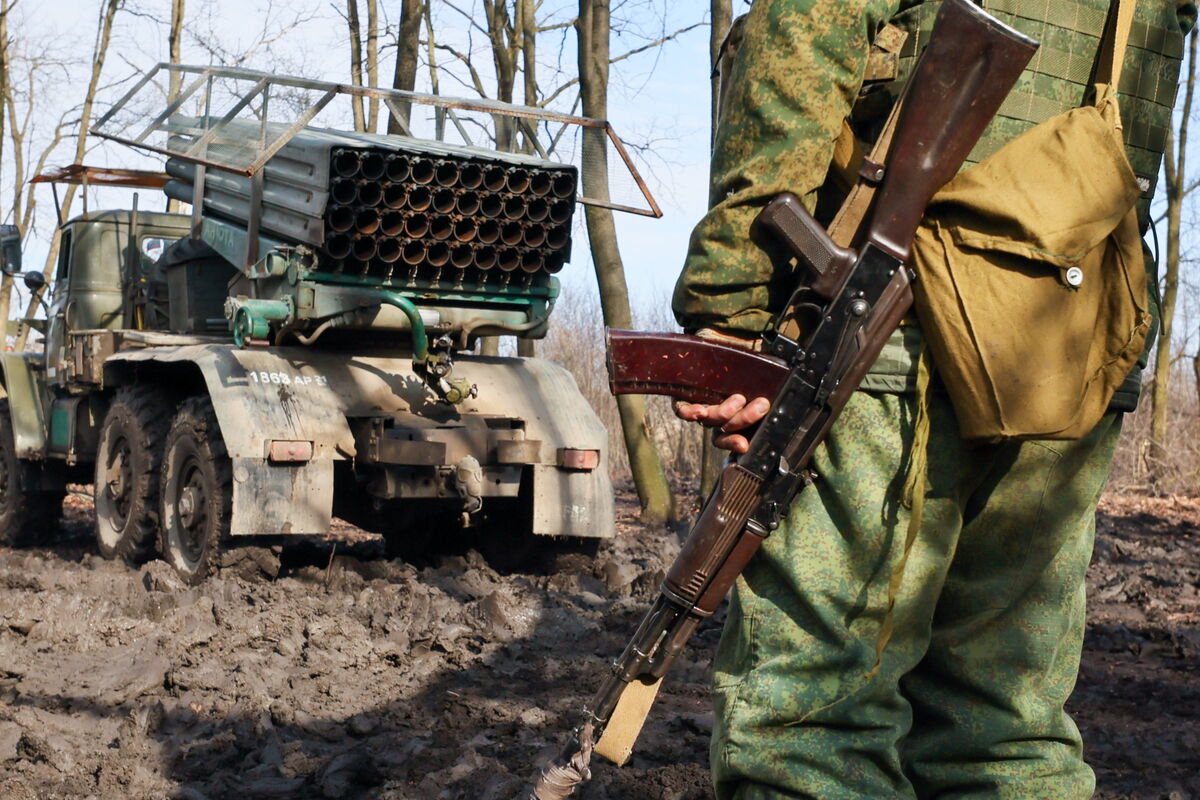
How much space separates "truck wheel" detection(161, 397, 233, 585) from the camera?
721cm

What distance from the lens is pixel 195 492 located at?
7535mm

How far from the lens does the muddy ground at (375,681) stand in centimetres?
407

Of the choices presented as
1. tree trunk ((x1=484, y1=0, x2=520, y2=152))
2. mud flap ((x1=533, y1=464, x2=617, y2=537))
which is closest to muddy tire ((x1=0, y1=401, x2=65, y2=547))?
mud flap ((x1=533, y1=464, x2=617, y2=537))

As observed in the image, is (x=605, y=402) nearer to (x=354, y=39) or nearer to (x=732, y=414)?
(x=354, y=39)

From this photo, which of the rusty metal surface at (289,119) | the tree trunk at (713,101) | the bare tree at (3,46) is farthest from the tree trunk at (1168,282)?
the bare tree at (3,46)

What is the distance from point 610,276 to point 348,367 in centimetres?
337

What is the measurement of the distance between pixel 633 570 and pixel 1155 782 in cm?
418

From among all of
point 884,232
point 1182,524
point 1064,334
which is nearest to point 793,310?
point 884,232

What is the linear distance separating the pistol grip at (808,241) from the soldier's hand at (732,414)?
0.77 ft

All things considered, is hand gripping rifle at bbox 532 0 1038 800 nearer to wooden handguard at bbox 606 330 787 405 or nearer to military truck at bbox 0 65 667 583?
wooden handguard at bbox 606 330 787 405

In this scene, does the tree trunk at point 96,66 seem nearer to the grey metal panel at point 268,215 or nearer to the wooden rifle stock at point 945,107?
the grey metal panel at point 268,215

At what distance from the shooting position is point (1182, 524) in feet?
38.5

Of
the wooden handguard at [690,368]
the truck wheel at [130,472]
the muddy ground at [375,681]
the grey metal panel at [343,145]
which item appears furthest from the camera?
the truck wheel at [130,472]

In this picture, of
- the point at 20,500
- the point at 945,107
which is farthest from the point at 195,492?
the point at 945,107
